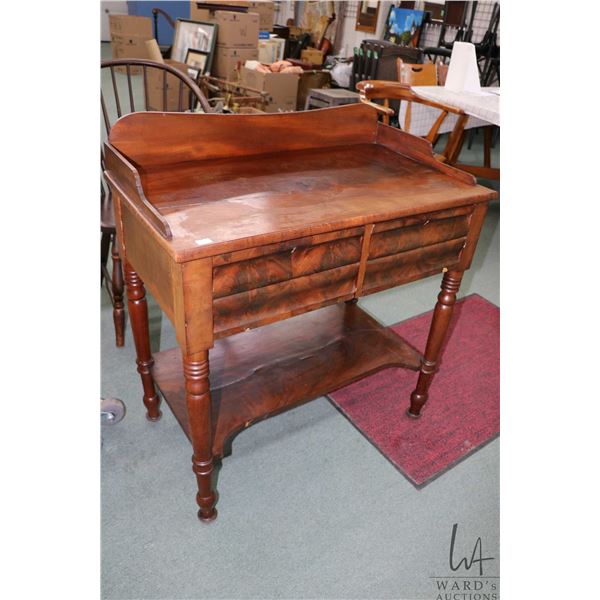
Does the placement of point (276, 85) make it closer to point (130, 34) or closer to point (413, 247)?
point (130, 34)

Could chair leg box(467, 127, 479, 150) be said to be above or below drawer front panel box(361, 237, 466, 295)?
below

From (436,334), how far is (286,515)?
0.67 metres

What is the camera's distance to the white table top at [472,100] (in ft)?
7.58

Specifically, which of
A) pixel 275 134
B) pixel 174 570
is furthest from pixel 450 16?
pixel 174 570

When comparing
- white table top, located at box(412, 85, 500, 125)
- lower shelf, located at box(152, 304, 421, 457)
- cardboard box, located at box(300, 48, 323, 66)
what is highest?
cardboard box, located at box(300, 48, 323, 66)

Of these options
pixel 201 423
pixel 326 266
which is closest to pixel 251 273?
pixel 326 266

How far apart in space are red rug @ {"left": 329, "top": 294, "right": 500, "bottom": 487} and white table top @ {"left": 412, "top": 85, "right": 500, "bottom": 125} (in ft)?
3.39

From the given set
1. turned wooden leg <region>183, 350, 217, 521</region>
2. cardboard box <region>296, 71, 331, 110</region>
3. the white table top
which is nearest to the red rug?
turned wooden leg <region>183, 350, 217, 521</region>

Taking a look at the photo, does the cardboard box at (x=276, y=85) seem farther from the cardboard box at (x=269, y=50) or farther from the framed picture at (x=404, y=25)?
the framed picture at (x=404, y=25)

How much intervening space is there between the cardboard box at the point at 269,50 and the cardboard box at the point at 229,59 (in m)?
0.31

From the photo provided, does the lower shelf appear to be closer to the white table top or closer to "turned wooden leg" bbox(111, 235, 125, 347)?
"turned wooden leg" bbox(111, 235, 125, 347)

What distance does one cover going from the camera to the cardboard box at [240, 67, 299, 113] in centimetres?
438

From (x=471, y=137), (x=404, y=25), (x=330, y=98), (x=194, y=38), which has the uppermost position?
(x=404, y=25)

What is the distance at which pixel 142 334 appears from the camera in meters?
1.39
